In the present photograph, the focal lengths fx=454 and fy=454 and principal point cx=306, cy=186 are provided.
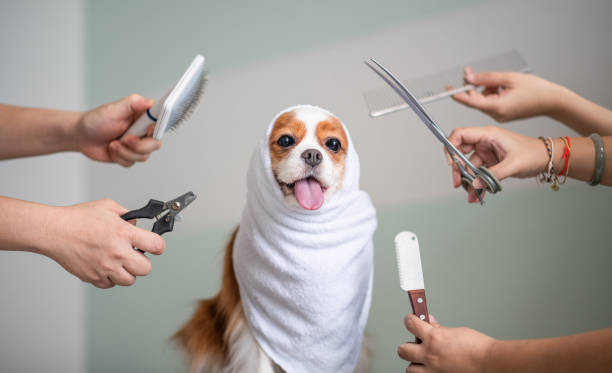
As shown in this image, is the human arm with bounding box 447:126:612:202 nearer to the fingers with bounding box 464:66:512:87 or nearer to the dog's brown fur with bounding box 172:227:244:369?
the fingers with bounding box 464:66:512:87

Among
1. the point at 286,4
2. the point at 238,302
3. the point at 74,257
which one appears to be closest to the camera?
the point at 74,257

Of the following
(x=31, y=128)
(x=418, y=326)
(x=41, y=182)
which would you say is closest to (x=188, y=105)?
(x=31, y=128)

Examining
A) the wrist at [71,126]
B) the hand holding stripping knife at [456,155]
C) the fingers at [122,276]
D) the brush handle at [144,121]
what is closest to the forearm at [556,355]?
the hand holding stripping knife at [456,155]

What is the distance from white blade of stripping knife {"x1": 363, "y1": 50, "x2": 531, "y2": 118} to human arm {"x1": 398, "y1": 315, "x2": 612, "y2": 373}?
700mm

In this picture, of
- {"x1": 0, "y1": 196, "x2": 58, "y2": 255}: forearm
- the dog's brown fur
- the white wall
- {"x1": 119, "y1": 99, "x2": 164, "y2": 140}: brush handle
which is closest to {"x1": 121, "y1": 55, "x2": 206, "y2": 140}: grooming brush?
{"x1": 119, "y1": 99, "x2": 164, "y2": 140}: brush handle

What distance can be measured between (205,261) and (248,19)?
4.06ft

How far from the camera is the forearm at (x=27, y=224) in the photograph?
967 millimetres

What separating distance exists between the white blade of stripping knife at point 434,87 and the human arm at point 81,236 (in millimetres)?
784

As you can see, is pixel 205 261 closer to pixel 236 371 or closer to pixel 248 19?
pixel 236 371

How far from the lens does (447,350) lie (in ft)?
2.97

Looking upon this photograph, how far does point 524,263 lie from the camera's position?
6.51ft

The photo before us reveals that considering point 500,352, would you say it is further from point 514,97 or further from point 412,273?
point 514,97

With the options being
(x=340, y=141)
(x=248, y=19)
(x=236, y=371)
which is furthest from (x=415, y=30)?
(x=236, y=371)

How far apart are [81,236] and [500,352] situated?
87 cm
